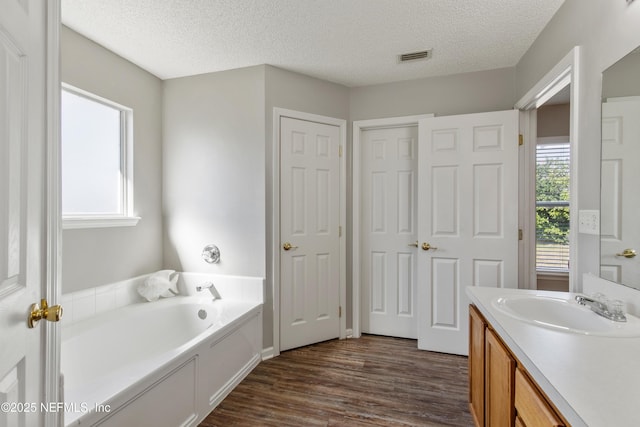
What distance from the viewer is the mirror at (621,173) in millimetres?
1153

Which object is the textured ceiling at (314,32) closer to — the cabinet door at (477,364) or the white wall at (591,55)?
the white wall at (591,55)

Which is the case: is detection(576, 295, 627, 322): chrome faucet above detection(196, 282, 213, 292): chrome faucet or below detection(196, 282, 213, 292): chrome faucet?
above

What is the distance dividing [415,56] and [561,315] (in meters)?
2.05

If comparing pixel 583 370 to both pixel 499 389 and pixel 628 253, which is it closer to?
pixel 499 389

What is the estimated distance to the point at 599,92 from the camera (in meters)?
1.37

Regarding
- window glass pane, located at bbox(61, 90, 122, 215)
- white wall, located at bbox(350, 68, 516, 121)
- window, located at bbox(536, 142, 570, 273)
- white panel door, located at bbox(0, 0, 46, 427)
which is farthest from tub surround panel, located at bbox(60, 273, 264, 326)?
window, located at bbox(536, 142, 570, 273)

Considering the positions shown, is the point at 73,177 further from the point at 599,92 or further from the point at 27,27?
the point at 599,92

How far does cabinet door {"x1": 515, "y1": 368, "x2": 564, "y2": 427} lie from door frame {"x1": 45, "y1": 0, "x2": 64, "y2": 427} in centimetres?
138

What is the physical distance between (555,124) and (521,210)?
1.27 m

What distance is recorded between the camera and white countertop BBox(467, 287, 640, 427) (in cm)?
62

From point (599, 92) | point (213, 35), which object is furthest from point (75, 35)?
point (599, 92)


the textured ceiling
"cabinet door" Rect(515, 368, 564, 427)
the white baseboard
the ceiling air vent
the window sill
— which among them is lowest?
the white baseboard

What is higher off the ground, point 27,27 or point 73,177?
point 27,27

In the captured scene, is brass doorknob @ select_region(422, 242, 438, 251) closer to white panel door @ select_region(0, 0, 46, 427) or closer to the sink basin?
the sink basin
